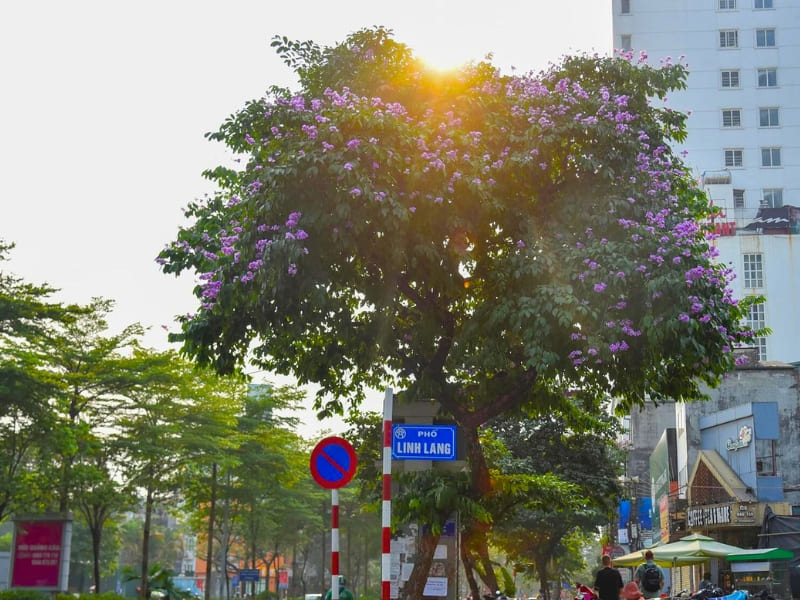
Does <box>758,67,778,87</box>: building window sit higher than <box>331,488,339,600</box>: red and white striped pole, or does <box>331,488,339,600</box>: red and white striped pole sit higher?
<box>758,67,778,87</box>: building window

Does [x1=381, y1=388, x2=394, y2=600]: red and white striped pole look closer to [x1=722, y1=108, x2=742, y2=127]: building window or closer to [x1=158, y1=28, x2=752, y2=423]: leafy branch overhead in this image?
[x1=158, y1=28, x2=752, y2=423]: leafy branch overhead

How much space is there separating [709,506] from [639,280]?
2267 cm

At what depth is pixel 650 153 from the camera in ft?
51.9

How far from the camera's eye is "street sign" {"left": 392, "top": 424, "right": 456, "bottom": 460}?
11922mm

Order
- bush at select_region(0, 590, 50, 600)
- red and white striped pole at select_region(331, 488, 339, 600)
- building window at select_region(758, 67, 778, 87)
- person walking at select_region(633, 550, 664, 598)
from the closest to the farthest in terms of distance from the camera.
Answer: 1. red and white striped pole at select_region(331, 488, 339, 600)
2. person walking at select_region(633, 550, 664, 598)
3. bush at select_region(0, 590, 50, 600)
4. building window at select_region(758, 67, 778, 87)

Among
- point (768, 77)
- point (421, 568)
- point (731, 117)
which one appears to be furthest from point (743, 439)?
point (768, 77)

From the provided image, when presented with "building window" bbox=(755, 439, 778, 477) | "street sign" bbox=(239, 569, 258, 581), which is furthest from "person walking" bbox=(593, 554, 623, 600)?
"street sign" bbox=(239, 569, 258, 581)

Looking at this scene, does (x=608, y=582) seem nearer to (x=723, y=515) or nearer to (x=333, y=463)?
(x=333, y=463)

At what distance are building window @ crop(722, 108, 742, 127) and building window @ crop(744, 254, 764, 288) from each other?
13.3 metres

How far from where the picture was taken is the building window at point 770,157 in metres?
62.4

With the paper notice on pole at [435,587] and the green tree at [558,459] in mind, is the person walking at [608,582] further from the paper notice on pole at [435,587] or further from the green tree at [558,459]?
the green tree at [558,459]

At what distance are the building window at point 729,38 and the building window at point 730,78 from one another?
5.50 feet

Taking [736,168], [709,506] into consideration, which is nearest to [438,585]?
[709,506]

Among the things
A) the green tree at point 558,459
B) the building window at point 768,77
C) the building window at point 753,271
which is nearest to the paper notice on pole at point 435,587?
the green tree at point 558,459
